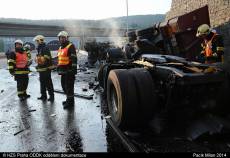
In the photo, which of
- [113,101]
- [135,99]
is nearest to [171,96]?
[135,99]

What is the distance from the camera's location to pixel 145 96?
4.58 meters

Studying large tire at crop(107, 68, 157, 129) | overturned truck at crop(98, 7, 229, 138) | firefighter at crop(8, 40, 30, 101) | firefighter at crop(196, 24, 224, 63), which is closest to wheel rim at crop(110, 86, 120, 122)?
overturned truck at crop(98, 7, 229, 138)

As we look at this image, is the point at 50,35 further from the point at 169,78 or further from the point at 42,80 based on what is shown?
the point at 169,78

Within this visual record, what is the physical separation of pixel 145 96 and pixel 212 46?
213cm

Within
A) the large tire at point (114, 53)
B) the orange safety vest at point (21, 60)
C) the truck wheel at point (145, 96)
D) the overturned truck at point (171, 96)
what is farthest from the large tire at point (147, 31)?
the truck wheel at point (145, 96)

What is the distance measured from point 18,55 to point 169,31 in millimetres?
4259

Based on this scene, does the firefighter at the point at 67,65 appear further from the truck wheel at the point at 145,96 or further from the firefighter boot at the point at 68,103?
the truck wheel at the point at 145,96

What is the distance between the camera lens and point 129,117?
461 cm

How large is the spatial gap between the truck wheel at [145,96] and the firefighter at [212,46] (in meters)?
1.77

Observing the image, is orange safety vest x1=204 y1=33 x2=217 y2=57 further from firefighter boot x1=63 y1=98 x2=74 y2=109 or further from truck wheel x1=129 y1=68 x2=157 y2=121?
firefighter boot x1=63 y1=98 x2=74 y2=109

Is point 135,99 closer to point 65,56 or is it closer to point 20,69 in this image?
point 65,56

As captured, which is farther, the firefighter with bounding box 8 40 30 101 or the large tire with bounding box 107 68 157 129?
the firefighter with bounding box 8 40 30 101

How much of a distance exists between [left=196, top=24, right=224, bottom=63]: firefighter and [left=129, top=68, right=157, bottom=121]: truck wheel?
5.80 feet

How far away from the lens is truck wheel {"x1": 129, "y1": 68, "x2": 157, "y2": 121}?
457 centimetres
